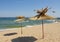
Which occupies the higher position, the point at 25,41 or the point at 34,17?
the point at 34,17

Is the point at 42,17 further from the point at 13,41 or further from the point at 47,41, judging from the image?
the point at 13,41

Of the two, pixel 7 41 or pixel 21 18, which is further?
pixel 21 18

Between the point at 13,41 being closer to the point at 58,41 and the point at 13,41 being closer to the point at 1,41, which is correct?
the point at 1,41

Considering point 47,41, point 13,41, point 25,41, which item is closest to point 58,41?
point 47,41

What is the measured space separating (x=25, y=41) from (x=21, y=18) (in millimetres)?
2405

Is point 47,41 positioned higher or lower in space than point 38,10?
lower

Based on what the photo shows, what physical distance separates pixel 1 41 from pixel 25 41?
145 centimetres

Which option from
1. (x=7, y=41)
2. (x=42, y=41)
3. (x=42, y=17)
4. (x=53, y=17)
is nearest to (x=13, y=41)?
(x=7, y=41)

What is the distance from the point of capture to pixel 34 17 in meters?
7.49

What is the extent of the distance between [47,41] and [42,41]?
28cm

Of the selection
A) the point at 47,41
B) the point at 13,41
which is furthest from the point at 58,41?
the point at 13,41

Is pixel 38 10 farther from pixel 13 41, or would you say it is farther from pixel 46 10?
pixel 13 41

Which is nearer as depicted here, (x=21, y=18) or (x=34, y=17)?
(x=34, y=17)

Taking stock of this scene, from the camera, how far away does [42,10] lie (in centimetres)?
731
